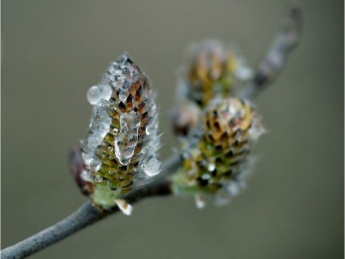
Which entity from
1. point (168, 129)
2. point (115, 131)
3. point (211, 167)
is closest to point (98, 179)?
point (115, 131)

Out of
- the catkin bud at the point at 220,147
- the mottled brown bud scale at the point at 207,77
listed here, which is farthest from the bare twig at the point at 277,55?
the catkin bud at the point at 220,147

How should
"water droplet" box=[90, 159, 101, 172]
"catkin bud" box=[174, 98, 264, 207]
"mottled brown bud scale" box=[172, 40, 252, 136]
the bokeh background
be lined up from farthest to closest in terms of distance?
the bokeh background < "mottled brown bud scale" box=[172, 40, 252, 136] < "catkin bud" box=[174, 98, 264, 207] < "water droplet" box=[90, 159, 101, 172]

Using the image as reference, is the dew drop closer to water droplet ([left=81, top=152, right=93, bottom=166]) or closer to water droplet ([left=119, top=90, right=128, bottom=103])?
water droplet ([left=119, top=90, right=128, bottom=103])

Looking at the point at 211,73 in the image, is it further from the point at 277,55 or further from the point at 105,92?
the point at 105,92

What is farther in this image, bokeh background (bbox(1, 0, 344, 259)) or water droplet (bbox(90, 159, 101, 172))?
bokeh background (bbox(1, 0, 344, 259))

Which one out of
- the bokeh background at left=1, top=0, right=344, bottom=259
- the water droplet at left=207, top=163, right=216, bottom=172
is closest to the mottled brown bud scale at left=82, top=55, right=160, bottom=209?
the water droplet at left=207, top=163, right=216, bottom=172

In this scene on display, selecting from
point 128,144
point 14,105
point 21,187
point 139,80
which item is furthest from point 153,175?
point 14,105

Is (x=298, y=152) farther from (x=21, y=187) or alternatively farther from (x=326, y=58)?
(x=21, y=187)
